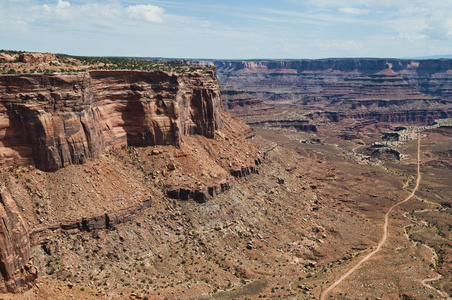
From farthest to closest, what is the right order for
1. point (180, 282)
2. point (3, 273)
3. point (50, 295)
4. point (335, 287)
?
point (335, 287), point (180, 282), point (50, 295), point (3, 273)

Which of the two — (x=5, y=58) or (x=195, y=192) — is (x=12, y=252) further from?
(x=5, y=58)

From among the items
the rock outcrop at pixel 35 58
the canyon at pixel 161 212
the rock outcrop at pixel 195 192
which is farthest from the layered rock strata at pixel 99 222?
the rock outcrop at pixel 35 58

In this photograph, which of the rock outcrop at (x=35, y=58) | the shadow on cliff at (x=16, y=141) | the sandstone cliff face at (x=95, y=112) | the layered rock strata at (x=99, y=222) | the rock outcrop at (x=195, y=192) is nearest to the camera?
the layered rock strata at (x=99, y=222)

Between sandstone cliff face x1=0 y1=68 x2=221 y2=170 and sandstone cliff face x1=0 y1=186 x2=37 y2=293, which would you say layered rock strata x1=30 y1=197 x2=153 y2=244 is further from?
sandstone cliff face x1=0 y1=186 x2=37 y2=293

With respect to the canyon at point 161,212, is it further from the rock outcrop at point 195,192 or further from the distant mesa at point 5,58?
the distant mesa at point 5,58

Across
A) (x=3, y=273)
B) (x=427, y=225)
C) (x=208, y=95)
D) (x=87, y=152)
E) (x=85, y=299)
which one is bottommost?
(x=427, y=225)

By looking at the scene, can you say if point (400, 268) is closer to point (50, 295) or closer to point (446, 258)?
point (446, 258)

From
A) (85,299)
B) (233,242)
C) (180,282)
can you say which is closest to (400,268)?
(233,242)
